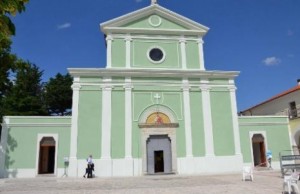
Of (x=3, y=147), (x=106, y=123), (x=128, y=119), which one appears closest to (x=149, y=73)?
(x=128, y=119)

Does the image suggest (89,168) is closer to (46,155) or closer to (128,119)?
(128,119)

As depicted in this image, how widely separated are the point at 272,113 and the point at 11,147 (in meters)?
21.1

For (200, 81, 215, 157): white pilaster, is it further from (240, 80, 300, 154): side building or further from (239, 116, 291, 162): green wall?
(240, 80, 300, 154): side building

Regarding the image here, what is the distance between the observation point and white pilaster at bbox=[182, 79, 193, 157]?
721 inches

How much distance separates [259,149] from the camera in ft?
70.0

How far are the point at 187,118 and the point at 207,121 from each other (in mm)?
1401

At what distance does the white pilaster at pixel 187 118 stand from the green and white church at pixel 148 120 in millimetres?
65

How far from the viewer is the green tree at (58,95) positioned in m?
34.8

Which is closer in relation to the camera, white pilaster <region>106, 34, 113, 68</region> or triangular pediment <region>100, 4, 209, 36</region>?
white pilaster <region>106, 34, 113, 68</region>

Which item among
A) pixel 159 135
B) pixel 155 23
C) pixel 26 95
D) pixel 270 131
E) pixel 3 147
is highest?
pixel 155 23

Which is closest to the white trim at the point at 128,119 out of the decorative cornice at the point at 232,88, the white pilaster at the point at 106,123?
the white pilaster at the point at 106,123

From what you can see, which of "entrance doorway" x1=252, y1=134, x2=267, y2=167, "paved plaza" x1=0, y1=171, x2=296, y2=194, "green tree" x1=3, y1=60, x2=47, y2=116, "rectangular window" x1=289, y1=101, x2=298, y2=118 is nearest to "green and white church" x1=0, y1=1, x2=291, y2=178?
"entrance doorway" x1=252, y1=134, x2=267, y2=167

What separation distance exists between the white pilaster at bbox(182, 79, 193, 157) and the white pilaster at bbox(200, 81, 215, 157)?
104 cm

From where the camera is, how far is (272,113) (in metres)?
25.2
